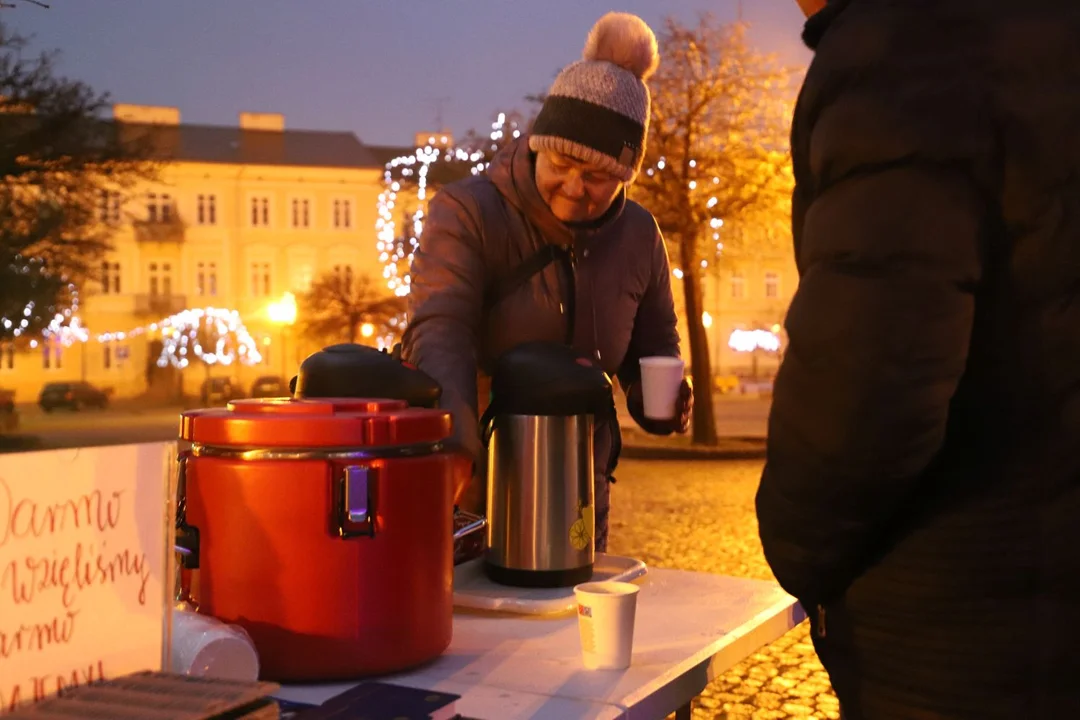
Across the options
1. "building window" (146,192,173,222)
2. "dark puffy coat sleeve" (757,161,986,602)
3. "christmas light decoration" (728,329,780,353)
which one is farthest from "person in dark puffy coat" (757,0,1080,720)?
"building window" (146,192,173,222)

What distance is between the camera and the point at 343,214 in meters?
44.9

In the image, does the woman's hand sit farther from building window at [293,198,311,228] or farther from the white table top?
building window at [293,198,311,228]

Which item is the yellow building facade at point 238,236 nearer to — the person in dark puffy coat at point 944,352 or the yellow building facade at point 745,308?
the yellow building facade at point 745,308

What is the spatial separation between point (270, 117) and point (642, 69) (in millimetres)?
45259

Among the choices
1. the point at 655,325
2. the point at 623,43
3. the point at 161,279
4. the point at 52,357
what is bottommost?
the point at 655,325

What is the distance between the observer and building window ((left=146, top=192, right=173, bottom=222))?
Result: 43.2 metres

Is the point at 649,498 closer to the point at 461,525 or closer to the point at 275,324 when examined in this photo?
the point at 461,525

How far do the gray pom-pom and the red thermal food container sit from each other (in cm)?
107

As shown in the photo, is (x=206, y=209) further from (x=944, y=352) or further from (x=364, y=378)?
(x=944, y=352)

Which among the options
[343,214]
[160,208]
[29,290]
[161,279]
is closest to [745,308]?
[343,214]

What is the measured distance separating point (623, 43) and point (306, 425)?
117cm

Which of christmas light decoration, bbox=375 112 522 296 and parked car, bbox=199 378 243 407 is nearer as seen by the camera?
christmas light decoration, bbox=375 112 522 296

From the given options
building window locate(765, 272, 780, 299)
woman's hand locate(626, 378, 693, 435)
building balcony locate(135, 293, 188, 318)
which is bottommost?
woman's hand locate(626, 378, 693, 435)

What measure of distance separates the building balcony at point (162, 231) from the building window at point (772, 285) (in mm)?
25118
